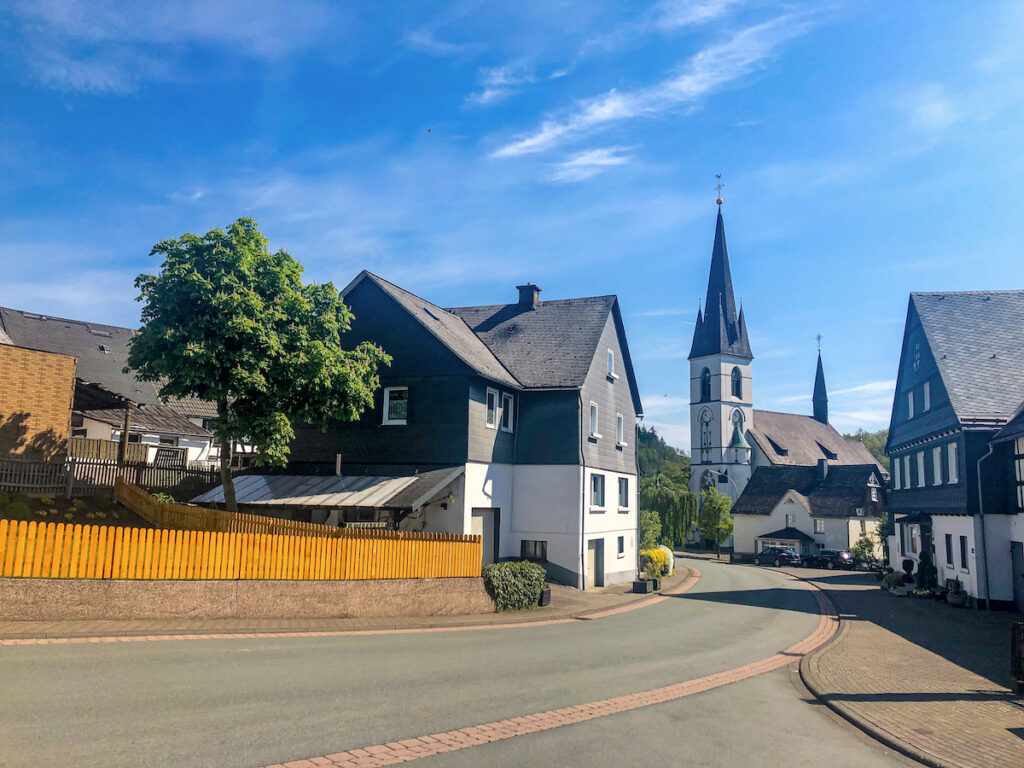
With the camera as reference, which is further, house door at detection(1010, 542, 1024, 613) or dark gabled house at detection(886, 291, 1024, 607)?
dark gabled house at detection(886, 291, 1024, 607)

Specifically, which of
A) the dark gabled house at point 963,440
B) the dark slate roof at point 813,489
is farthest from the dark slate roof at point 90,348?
the dark slate roof at point 813,489

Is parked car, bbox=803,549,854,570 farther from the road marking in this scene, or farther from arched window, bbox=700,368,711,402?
the road marking

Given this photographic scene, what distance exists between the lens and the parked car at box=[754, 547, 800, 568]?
5994cm

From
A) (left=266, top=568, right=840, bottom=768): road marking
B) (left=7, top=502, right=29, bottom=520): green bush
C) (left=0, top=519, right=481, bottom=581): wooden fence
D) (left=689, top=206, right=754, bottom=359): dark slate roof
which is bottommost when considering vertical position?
(left=266, top=568, right=840, bottom=768): road marking

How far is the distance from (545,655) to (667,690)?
11.1ft

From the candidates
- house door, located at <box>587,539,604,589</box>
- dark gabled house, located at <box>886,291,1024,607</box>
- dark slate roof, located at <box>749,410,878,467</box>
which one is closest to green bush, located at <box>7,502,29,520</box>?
house door, located at <box>587,539,604,589</box>

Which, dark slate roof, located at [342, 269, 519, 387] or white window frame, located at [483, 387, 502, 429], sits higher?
dark slate roof, located at [342, 269, 519, 387]

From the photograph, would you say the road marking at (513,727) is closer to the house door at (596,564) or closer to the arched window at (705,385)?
the house door at (596,564)

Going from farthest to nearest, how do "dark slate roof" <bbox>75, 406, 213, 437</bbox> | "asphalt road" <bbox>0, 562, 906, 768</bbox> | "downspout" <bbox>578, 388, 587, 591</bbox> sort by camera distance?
"dark slate roof" <bbox>75, 406, 213, 437</bbox>, "downspout" <bbox>578, 388, 587, 591</bbox>, "asphalt road" <bbox>0, 562, 906, 768</bbox>

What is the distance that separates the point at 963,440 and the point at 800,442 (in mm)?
68803

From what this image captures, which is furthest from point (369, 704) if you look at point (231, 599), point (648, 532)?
point (648, 532)

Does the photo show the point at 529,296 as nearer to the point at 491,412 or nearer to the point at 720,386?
the point at 491,412

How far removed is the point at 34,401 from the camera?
955 inches

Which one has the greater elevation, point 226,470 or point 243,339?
point 243,339
